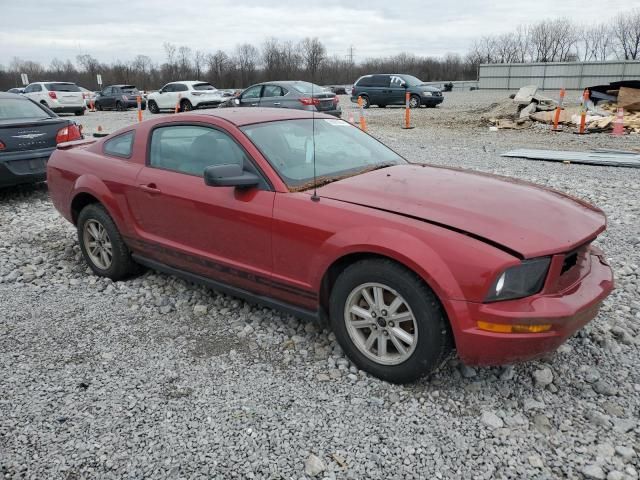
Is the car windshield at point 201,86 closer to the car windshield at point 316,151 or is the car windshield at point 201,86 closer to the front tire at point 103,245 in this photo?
the front tire at point 103,245

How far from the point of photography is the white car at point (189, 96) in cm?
2325

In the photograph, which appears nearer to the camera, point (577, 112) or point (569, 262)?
point (569, 262)

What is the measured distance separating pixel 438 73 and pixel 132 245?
2479 inches

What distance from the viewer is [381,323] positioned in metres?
2.87

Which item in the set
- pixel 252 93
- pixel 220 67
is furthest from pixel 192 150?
pixel 220 67

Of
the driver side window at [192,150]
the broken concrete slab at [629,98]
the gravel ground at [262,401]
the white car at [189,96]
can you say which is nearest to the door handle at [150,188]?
the driver side window at [192,150]

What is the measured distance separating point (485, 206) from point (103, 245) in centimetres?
331

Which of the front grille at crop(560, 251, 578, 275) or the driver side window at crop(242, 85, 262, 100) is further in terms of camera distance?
the driver side window at crop(242, 85, 262, 100)

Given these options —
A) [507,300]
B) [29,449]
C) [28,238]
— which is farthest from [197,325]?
[28,238]

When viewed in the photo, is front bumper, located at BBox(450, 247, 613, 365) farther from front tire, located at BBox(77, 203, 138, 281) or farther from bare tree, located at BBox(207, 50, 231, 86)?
bare tree, located at BBox(207, 50, 231, 86)

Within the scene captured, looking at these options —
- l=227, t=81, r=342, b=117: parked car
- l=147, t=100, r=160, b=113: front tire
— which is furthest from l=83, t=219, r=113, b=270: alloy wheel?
l=147, t=100, r=160, b=113: front tire

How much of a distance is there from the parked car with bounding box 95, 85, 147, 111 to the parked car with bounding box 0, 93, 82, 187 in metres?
22.2

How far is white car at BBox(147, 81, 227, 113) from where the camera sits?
2325 centimetres

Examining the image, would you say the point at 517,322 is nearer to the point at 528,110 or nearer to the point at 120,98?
the point at 528,110
